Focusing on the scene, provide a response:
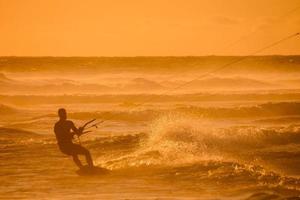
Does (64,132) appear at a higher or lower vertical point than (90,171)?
higher

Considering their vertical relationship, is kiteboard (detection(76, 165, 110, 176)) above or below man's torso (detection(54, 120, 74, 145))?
below

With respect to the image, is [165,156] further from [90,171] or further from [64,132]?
[64,132]

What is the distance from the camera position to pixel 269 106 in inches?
1572

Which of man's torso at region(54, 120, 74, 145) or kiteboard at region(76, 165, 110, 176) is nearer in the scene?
man's torso at region(54, 120, 74, 145)

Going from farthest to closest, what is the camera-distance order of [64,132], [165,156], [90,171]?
1. [165,156]
2. [90,171]
3. [64,132]

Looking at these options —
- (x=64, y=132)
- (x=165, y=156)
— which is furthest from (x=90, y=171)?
(x=165, y=156)

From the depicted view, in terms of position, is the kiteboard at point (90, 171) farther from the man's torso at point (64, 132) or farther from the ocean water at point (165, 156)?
the man's torso at point (64, 132)

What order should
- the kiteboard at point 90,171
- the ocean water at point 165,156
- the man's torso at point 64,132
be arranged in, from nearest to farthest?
1. the ocean water at point 165,156
2. the man's torso at point 64,132
3. the kiteboard at point 90,171

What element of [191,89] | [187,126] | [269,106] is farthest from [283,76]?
[187,126]

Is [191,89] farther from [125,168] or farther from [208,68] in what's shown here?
[125,168]

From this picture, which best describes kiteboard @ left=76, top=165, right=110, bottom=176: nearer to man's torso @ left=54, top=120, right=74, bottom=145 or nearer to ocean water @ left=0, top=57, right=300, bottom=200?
ocean water @ left=0, top=57, right=300, bottom=200

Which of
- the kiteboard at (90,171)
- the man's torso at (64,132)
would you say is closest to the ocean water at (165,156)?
the kiteboard at (90,171)

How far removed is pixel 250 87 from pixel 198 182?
49817 mm

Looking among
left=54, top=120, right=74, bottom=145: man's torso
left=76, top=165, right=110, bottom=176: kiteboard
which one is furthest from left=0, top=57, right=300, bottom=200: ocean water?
A: left=54, top=120, right=74, bottom=145: man's torso
